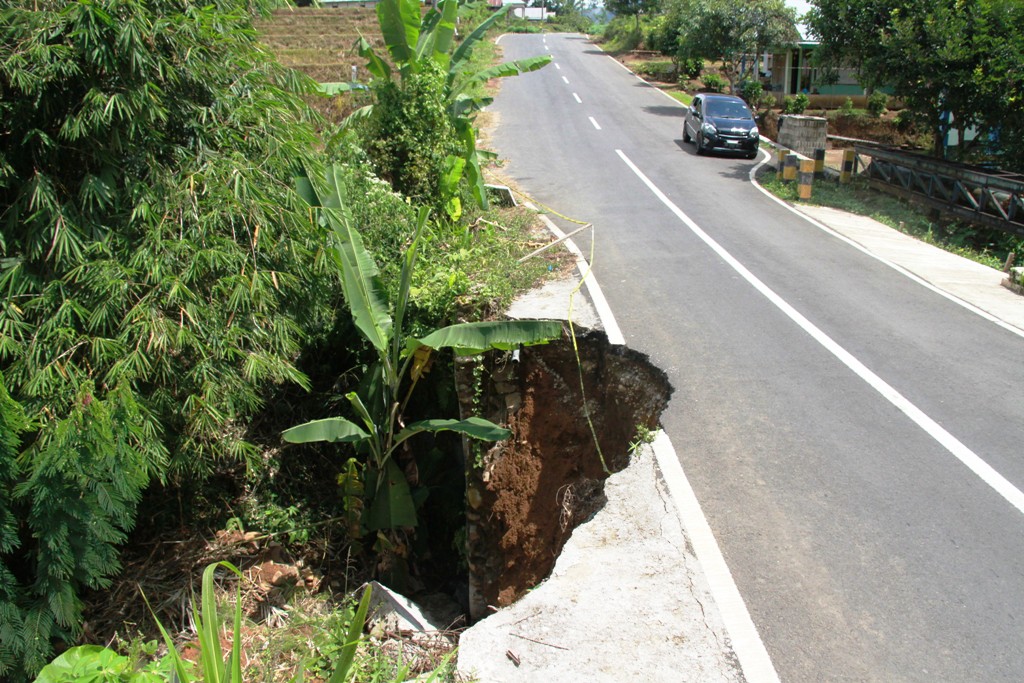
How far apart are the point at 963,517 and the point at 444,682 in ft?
13.4

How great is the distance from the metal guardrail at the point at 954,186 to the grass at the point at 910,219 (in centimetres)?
26

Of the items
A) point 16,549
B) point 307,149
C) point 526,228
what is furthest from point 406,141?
point 16,549

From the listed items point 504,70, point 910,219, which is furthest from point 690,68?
point 504,70

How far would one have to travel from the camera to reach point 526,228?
12.9 metres

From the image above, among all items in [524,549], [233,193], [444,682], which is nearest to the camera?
[444,682]

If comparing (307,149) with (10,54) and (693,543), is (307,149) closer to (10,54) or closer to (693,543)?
(10,54)

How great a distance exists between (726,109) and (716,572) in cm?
1969

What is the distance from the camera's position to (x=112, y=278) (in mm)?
6914

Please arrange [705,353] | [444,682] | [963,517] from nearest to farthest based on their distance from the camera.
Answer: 1. [444,682]
2. [963,517]
3. [705,353]

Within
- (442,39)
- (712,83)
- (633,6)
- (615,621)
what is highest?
(633,6)

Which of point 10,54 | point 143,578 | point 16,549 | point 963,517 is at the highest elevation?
point 10,54

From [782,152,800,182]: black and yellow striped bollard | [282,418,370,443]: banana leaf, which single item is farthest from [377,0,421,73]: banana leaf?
[782,152,800,182]: black and yellow striped bollard

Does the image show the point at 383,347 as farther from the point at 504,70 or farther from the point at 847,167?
the point at 847,167

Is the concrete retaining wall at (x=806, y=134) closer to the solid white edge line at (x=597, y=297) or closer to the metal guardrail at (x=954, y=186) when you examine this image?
the metal guardrail at (x=954, y=186)
